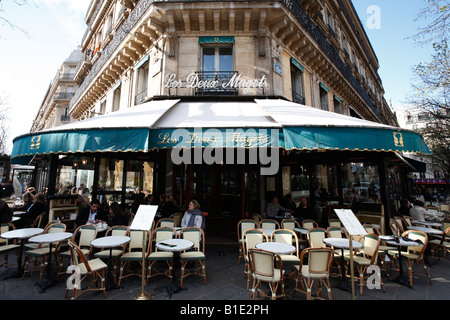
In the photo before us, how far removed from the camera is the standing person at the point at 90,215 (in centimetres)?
537

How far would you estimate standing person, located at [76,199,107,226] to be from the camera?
5.37 meters

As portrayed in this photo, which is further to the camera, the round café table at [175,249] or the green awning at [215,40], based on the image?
the green awning at [215,40]

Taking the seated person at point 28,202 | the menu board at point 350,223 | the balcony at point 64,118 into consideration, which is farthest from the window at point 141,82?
the balcony at point 64,118

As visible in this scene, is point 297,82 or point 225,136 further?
point 297,82

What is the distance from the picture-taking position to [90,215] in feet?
18.3

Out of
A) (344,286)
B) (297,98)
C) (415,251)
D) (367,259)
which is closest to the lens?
(344,286)

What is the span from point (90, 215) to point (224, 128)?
13.5ft

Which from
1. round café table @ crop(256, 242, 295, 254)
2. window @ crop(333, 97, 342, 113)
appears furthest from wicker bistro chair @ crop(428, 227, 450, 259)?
window @ crop(333, 97, 342, 113)

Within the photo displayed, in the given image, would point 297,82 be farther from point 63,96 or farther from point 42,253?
point 63,96

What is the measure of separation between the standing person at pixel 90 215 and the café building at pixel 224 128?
4.88 feet

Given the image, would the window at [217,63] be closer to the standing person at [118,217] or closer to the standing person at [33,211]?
the standing person at [118,217]

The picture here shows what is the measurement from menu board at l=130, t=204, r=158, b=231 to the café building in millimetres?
1599

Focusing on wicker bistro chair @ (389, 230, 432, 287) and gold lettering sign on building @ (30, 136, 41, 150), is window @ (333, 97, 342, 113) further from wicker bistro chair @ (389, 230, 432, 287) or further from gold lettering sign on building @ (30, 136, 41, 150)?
gold lettering sign on building @ (30, 136, 41, 150)

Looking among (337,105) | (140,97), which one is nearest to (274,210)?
(140,97)
